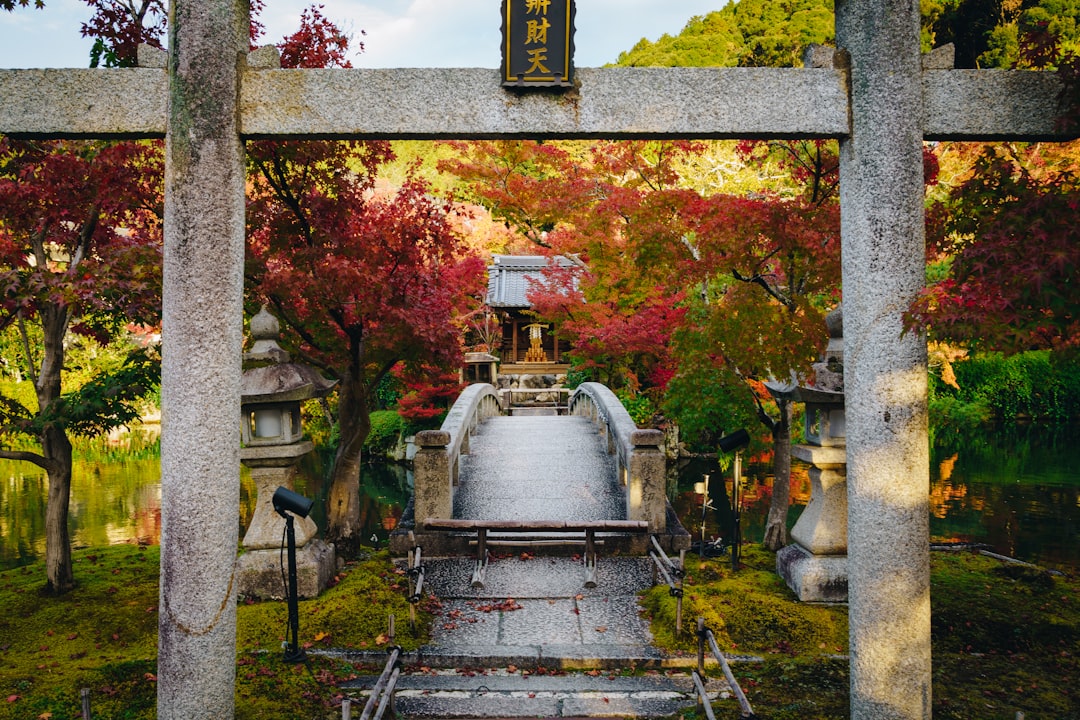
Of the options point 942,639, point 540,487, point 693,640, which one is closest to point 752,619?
point 693,640

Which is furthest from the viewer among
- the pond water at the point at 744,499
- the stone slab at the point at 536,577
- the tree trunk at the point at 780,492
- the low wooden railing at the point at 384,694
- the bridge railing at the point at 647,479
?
the pond water at the point at 744,499

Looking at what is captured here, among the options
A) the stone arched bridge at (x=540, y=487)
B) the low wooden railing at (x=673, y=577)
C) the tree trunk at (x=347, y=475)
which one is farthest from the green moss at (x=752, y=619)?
the tree trunk at (x=347, y=475)

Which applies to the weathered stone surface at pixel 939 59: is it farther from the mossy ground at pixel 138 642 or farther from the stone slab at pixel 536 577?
the mossy ground at pixel 138 642

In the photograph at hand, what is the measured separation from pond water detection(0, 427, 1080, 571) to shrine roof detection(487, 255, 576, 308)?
8851 mm

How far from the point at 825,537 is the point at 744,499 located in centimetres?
1044

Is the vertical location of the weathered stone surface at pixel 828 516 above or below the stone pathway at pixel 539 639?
above

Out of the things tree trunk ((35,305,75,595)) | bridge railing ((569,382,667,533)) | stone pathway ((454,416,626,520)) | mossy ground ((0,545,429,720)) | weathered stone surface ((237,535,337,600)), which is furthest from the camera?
stone pathway ((454,416,626,520))

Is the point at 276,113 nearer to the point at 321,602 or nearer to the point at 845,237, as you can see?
the point at 845,237

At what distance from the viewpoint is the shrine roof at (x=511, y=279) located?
27219 mm

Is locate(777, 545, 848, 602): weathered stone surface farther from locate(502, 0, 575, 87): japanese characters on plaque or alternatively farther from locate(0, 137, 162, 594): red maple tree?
locate(0, 137, 162, 594): red maple tree

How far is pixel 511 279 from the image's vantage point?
28.7m

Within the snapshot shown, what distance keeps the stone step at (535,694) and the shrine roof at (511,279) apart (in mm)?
21696

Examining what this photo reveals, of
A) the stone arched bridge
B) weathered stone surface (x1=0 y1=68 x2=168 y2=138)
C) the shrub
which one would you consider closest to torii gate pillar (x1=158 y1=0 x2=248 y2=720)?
weathered stone surface (x1=0 y1=68 x2=168 y2=138)

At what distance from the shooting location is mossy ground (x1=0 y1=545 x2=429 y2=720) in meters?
4.74
